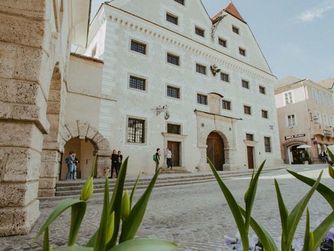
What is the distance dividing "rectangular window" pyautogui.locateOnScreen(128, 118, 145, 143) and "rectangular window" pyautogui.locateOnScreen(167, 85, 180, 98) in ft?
10.8

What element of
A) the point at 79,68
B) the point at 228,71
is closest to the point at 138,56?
the point at 79,68

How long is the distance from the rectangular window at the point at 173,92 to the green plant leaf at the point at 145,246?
16.4m

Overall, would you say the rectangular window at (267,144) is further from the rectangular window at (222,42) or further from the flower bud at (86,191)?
the flower bud at (86,191)

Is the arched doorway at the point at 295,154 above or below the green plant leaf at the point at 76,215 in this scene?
above

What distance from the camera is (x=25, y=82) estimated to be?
378 cm

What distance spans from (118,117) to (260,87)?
15.9 metres

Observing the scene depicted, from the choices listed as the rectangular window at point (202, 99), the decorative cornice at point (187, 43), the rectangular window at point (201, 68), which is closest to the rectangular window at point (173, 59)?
the decorative cornice at point (187, 43)

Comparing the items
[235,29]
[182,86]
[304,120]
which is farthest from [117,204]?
[304,120]

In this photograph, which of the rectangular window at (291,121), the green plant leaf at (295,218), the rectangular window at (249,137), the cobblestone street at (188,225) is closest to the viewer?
the green plant leaf at (295,218)

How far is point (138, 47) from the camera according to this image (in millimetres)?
16297

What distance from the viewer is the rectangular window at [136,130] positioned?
47.8 feet

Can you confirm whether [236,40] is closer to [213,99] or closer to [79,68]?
[213,99]

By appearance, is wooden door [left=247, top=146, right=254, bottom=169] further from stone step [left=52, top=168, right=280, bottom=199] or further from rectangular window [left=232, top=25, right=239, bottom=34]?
rectangular window [left=232, top=25, right=239, bottom=34]

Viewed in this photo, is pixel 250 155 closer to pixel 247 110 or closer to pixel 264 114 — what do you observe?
pixel 247 110
